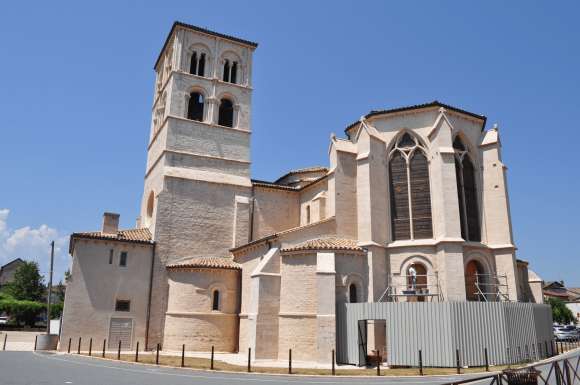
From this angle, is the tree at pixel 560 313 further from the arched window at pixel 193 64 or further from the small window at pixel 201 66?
the arched window at pixel 193 64

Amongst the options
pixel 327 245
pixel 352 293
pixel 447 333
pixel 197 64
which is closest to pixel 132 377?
pixel 327 245

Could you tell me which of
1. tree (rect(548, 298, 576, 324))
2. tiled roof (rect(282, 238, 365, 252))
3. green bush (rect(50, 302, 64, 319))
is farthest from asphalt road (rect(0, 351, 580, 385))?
tree (rect(548, 298, 576, 324))

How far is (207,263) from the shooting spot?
29609 mm

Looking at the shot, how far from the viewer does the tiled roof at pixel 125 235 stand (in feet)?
93.1

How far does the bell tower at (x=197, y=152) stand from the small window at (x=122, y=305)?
1.57 m

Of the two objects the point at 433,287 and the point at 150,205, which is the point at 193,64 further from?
the point at 433,287

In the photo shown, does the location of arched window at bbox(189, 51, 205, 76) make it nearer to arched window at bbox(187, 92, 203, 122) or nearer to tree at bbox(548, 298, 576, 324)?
arched window at bbox(187, 92, 203, 122)

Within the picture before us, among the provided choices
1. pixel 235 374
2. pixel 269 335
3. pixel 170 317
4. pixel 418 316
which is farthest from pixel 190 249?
pixel 418 316

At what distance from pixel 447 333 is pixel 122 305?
65.4 feet

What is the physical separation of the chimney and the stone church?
0.07 m

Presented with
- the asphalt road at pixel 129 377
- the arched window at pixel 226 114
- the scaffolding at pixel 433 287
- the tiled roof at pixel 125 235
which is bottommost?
the asphalt road at pixel 129 377

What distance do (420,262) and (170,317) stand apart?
16053mm

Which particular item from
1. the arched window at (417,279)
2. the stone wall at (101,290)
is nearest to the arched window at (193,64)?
the stone wall at (101,290)

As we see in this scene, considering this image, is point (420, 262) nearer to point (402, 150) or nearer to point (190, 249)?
point (402, 150)
